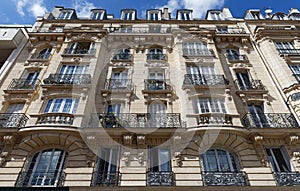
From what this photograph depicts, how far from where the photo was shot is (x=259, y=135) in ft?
28.6

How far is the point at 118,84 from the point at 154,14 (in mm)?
9951

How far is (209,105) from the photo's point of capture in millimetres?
10188

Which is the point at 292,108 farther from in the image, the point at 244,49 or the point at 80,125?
the point at 80,125

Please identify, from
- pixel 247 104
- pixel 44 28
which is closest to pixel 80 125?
pixel 247 104

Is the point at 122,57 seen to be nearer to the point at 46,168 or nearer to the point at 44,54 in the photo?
the point at 44,54

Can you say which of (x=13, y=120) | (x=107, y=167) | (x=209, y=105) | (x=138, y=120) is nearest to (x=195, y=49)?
(x=209, y=105)

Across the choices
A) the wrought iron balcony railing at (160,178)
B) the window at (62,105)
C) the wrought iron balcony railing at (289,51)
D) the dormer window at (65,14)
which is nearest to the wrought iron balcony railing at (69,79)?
the window at (62,105)

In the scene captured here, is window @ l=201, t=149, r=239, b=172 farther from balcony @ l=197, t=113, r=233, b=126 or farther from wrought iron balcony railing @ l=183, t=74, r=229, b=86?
wrought iron balcony railing @ l=183, t=74, r=229, b=86

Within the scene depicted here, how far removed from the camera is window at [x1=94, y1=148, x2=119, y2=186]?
7.87m

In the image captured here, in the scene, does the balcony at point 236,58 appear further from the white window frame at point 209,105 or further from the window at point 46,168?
the window at point 46,168

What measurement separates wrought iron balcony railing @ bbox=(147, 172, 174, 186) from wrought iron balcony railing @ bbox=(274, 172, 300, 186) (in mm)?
3895

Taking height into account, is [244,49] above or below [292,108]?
above

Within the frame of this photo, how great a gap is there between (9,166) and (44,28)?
37.8ft

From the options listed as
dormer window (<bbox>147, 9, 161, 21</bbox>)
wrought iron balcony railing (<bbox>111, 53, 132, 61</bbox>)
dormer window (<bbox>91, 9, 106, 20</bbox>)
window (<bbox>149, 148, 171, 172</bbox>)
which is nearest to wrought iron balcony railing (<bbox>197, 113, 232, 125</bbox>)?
window (<bbox>149, 148, 171, 172</bbox>)
